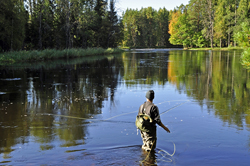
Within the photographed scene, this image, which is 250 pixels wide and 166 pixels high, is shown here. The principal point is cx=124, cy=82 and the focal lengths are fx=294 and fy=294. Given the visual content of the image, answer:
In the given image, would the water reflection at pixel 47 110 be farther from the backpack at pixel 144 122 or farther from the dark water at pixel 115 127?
the backpack at pixel 144 122

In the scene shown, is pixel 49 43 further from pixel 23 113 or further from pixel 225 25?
pixel 225 25

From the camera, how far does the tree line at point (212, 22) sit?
8756 centimetres

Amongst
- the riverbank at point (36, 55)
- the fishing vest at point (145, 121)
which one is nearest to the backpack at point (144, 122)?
the fishing vest at point (145, 121)

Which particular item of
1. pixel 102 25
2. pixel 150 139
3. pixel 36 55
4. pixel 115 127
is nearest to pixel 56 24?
pixel 102 25

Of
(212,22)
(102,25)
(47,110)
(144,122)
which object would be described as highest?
(212,22)

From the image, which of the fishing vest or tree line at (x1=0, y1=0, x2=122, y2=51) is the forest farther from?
the fishing vest

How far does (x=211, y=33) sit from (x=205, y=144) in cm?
9382

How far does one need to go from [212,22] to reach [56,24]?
5706 cm

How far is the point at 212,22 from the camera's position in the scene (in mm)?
95250

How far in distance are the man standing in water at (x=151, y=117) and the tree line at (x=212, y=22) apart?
7992 centimetres

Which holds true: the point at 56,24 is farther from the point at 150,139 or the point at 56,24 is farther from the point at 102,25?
the point at 150,139

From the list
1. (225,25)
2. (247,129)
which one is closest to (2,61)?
(247,129)

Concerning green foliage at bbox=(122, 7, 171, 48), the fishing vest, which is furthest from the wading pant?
green foliage at bbox=(122, 7, 171, 48)

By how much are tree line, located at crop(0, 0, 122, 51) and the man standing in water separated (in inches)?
1376
